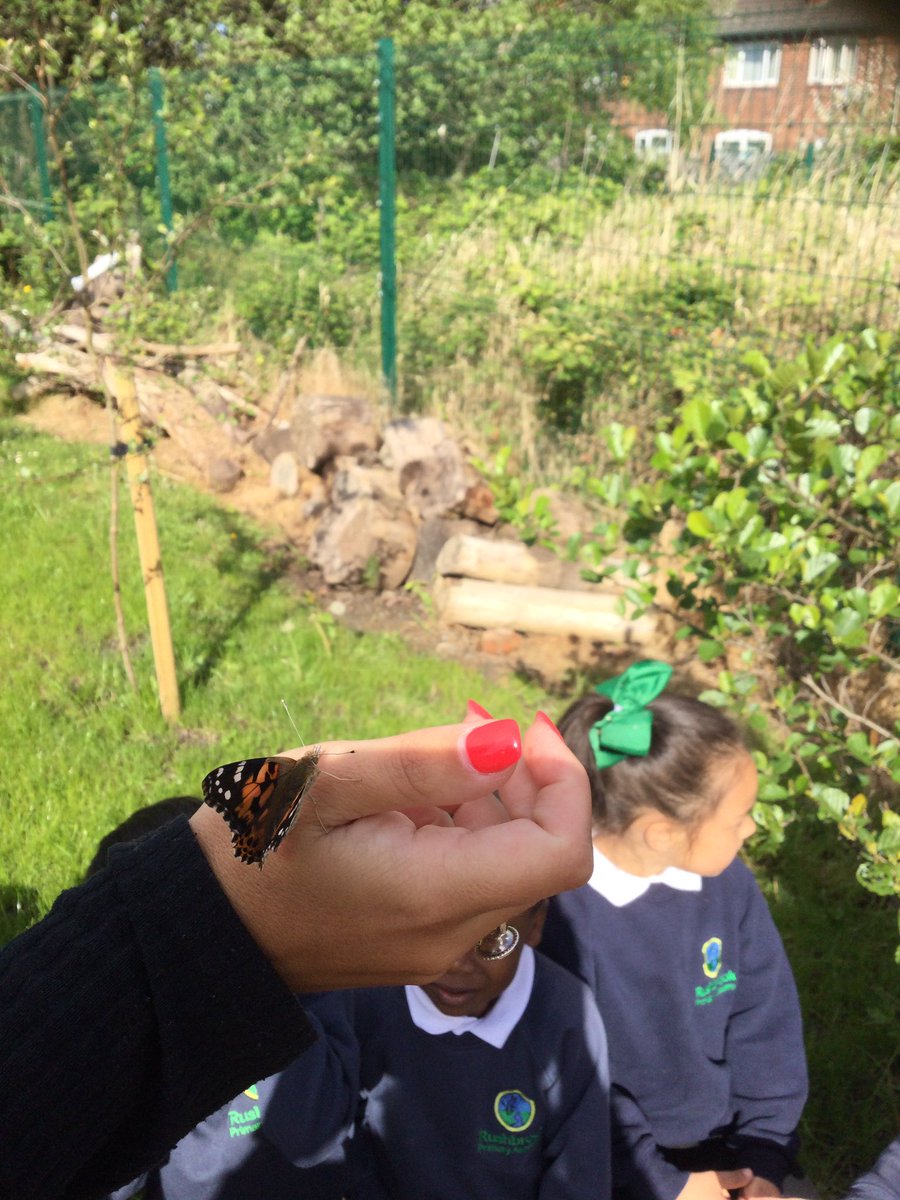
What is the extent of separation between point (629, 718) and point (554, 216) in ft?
19.6

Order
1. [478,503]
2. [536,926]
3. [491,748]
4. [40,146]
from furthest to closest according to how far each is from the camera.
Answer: [40,146]
[478,503]
[536,926]
[491,748]

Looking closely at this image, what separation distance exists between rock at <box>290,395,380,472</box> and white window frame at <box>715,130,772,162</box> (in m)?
3.03

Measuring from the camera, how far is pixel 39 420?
8.25m

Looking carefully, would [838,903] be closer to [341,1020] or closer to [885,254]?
[341,1020]

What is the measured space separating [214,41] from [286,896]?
666 inches

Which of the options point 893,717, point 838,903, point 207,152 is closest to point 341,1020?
point 838,903

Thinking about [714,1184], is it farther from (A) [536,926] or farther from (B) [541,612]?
(B) [541,612]

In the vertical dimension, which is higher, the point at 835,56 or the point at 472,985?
the point at 835,56

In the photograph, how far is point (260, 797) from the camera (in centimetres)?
107

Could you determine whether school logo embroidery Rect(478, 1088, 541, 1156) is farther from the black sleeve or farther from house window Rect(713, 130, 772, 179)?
house window Rect(713, 130, 772, 179)

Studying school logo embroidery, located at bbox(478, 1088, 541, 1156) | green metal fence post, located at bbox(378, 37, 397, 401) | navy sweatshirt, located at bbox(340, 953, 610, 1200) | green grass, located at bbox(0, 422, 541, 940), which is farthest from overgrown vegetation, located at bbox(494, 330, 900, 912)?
green metal fence post, located at bbox(378, 37, 397, 401)

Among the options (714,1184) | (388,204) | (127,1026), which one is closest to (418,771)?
(127,1026)

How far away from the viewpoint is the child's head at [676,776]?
8.04 feet

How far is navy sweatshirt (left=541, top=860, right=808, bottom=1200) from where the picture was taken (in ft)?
7.84
